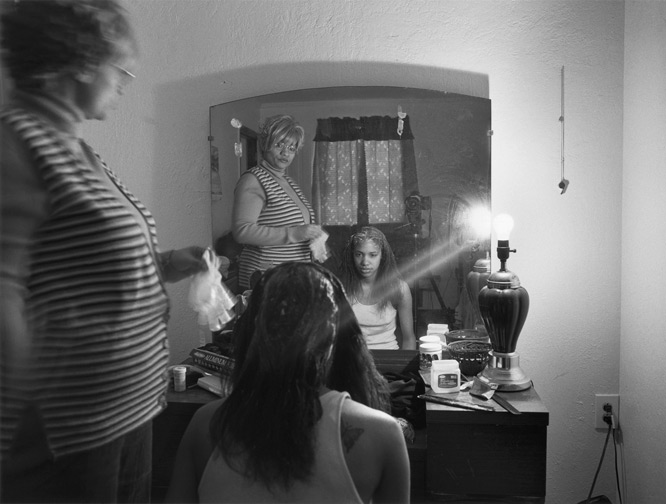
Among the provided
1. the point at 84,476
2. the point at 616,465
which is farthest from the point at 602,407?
the point at 84,476

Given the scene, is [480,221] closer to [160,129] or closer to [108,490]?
[160,129]

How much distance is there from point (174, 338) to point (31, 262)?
9.2 inches

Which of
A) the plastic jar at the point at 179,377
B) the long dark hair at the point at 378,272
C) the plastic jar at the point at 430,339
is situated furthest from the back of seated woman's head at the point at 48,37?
the plastic jar at the point at 430,339

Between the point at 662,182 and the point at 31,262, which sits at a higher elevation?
A: the point at 662,182

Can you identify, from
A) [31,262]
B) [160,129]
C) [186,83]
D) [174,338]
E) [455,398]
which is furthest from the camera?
[186,83]

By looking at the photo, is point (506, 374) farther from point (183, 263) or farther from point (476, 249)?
point (183, 263)

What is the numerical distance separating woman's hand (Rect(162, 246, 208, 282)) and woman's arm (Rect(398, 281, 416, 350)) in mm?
807

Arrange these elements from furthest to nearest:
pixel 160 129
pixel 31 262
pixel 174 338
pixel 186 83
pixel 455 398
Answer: pixel 186 83
pixel 160 129
pixel 455 398
pixel 174 338
pixel 31 262

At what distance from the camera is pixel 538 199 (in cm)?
163

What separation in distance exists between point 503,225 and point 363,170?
0.38 meters

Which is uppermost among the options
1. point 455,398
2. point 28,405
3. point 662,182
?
point 662,182

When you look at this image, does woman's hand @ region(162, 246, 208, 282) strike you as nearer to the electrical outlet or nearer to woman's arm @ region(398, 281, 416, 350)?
woman's arm @ region(398, 281, 416, 350)

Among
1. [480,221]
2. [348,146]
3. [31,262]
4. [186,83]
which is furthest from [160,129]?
[31,262]

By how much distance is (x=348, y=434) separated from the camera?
31.6 inches
